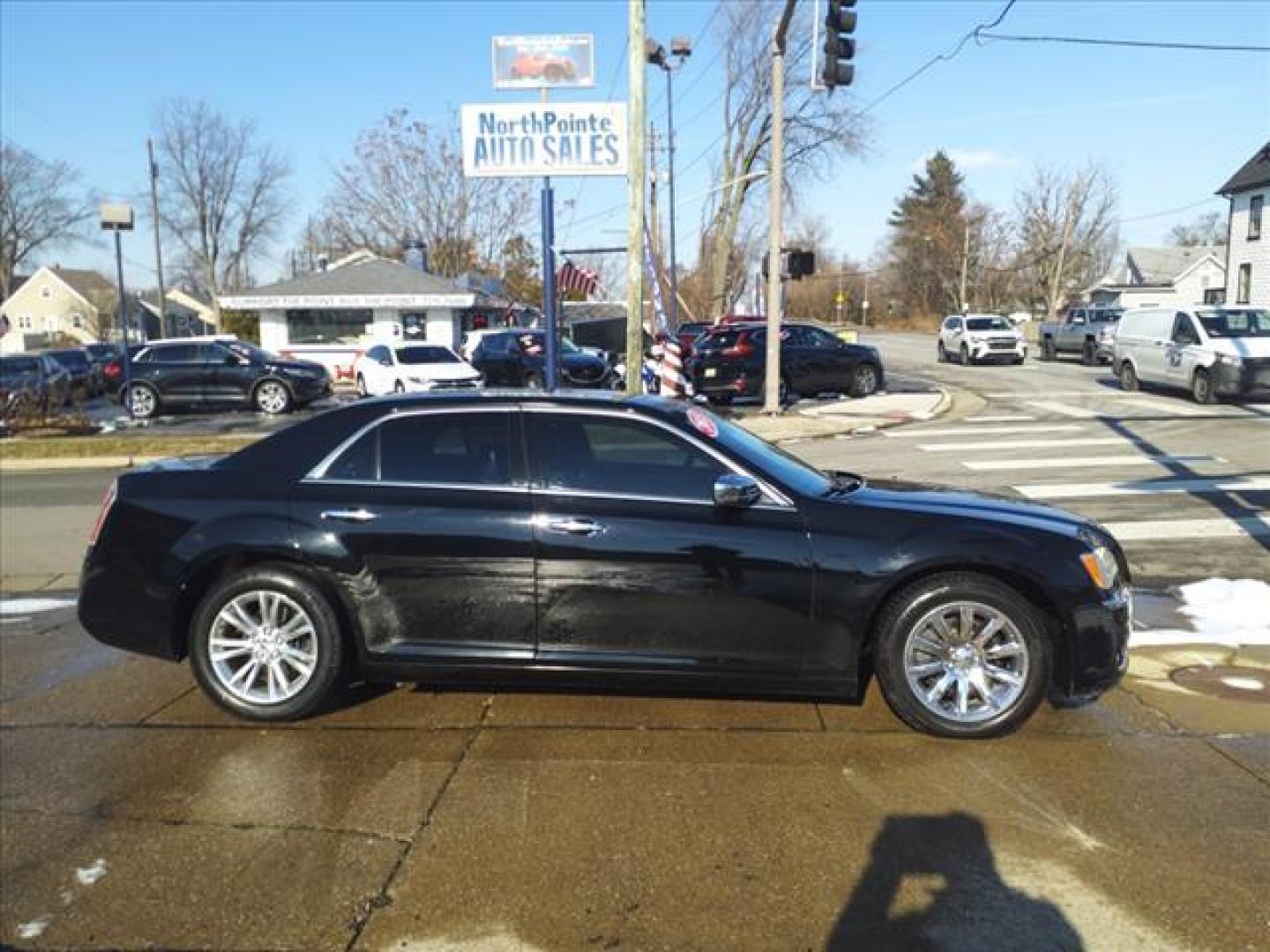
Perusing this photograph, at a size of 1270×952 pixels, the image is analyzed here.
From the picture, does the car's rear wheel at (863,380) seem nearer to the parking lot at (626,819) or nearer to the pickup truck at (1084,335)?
the pickup truck at (1084,335)

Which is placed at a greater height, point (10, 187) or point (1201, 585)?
point (10, 187)

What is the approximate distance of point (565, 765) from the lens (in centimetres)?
407

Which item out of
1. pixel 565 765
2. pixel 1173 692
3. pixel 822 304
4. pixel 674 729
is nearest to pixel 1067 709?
pixel 1173 692

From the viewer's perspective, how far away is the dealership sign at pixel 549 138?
53.5ft

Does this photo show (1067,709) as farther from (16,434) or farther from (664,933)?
(16,434)

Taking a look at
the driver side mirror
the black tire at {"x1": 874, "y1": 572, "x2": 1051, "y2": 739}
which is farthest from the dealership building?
the black tire at {"x1": 874, "y1": 572, "x2": 1051, "y2": 739}

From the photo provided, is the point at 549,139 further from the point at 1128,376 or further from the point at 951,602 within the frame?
the point at 1128,376

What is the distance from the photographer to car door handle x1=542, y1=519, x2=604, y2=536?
4.31 metres

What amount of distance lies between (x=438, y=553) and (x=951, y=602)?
221cm

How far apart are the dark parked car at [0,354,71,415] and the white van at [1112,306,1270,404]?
22610mm

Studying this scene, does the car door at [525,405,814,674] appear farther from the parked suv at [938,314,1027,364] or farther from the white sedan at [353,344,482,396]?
the parked suv at [938,314,1027,364]

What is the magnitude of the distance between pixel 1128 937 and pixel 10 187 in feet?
296

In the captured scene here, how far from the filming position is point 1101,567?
13.9 feet

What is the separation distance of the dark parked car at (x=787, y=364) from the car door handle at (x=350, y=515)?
720 inches
